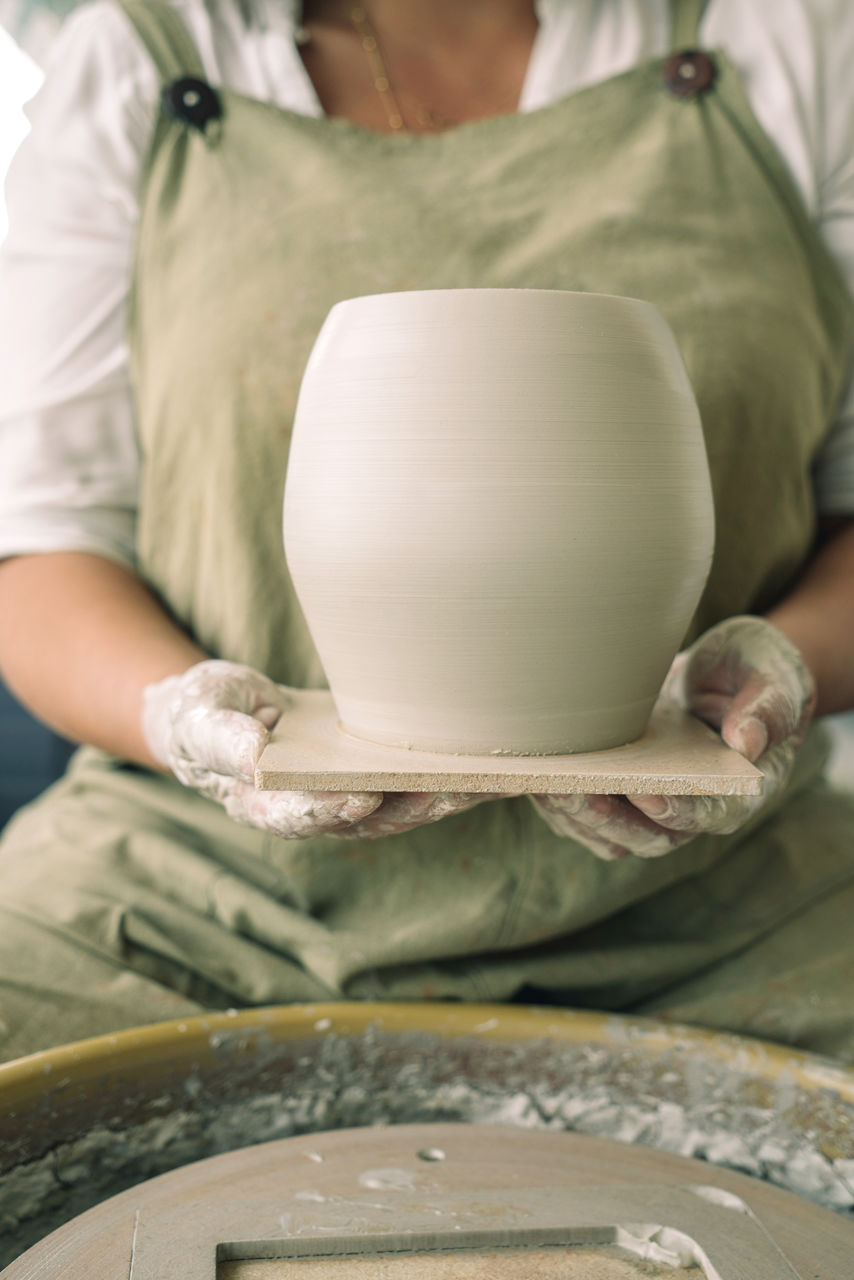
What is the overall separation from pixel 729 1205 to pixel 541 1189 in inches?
3.8

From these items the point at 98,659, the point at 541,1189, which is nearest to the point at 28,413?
the point at 98,659

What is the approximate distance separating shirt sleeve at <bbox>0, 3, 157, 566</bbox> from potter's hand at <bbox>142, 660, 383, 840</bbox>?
0.33m

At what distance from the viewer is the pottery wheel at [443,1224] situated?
528mm

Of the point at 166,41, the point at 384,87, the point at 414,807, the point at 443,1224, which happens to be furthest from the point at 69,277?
the point at 443,1224

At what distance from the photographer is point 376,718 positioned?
2.18 feet

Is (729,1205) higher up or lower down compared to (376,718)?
lower down

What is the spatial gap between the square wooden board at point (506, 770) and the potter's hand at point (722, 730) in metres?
0.02

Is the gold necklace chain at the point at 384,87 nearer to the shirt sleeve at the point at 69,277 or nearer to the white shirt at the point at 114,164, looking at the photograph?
the white shirt at the point at 114,164

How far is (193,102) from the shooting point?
0.98 meters

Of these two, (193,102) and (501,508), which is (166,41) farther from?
(501,508)

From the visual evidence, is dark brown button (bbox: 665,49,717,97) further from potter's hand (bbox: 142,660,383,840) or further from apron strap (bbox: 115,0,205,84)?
potter's hand (bbox: 142,660,383,840)

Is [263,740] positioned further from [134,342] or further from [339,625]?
[134,342]

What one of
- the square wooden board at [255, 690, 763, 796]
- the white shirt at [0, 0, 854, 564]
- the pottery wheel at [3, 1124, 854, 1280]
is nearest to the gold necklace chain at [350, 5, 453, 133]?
the white shirt at [0, 0, 854, 564]

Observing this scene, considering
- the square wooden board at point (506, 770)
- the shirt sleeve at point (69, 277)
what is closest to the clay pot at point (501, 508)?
the square wooden board at point (506, 770)
